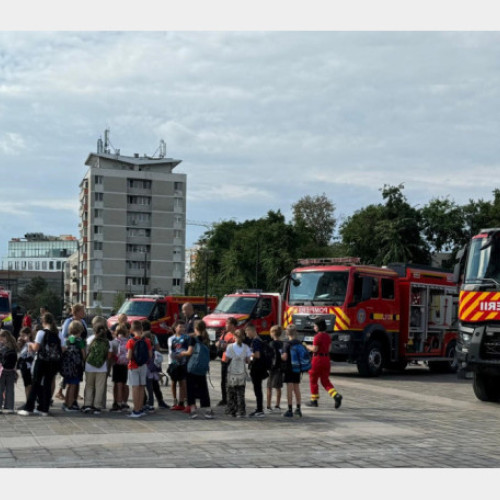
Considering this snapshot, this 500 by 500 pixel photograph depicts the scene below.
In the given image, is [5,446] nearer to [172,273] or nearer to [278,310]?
[278,310]

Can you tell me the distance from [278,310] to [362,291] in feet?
25.2

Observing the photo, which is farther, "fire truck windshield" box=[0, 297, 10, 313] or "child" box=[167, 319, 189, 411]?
"fire truck windshield" box=[0, 297, 10, 313]

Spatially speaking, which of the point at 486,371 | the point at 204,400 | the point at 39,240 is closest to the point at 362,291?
the point at 486,371

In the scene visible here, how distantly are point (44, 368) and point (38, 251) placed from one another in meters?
184

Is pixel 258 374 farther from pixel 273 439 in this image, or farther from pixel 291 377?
pixel 273 439

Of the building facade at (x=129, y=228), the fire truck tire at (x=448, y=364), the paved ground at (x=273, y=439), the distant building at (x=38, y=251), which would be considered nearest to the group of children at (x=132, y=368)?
the paved ground at (x=273, y=439)

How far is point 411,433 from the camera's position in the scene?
40.0ft

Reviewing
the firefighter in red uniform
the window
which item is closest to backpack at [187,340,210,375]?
the firefighter in red uniform

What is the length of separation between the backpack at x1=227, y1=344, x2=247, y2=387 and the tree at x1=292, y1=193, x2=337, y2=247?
6808cm

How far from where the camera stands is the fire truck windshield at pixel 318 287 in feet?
76.1

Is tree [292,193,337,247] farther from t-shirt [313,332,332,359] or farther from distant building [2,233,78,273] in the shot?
distant building [2,233,78,273]

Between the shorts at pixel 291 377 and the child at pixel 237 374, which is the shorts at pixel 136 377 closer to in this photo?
the child at pixel 237 374

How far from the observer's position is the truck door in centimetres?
2997

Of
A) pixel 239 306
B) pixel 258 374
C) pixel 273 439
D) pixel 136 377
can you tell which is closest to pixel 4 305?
pixel 239 306
